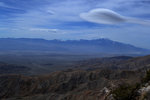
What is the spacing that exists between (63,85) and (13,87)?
1254 centimetres

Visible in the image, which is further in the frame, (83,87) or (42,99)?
(83,87)

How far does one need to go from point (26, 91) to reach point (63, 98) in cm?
1752

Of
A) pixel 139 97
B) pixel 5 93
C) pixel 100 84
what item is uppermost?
pixel 139 97

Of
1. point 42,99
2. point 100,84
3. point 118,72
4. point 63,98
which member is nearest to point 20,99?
point 42,99

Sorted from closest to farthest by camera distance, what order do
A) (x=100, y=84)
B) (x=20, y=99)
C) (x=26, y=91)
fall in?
1. (x=20, y=99)
2. (x=100, y=84)
3. (x=26, y=91)

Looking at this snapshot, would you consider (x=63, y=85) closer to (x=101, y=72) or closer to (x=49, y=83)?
(x=49, y=83)

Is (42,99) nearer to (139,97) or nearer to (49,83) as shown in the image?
(49,83)

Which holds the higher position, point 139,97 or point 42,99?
point 139,97

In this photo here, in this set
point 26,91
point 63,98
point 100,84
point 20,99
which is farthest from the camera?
point 26,91

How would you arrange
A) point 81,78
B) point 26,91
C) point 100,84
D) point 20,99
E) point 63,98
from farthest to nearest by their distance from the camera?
1. point 81,78
2. point 26,91
3. point 100,84
4. point 20,99
5. point 63,98

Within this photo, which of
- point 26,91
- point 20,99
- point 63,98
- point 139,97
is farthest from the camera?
point 26,91

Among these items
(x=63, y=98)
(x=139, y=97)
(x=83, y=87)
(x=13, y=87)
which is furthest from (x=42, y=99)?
(x=139, y=97)

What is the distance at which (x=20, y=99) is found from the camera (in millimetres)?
36875

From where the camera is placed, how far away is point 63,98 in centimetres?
3341
